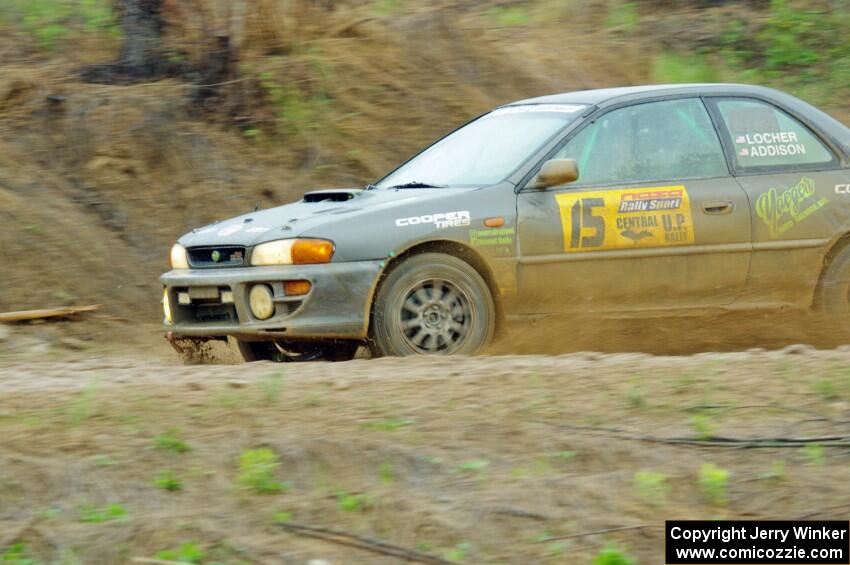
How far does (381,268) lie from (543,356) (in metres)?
0.97

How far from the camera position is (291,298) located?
254 inches

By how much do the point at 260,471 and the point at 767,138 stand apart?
421 centimetres

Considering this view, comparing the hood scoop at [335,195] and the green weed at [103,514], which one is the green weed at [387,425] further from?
the hood scoop at [335,195]

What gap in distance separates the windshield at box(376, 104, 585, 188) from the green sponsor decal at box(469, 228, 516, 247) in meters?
0.36

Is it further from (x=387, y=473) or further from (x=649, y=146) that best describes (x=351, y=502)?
(x=649, y=146)

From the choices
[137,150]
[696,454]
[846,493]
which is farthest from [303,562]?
[137,150]

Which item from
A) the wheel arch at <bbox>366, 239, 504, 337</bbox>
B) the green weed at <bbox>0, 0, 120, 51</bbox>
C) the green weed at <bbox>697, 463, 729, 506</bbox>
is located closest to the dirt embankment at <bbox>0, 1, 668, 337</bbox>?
the green weed at <bbox>0, 0, 120, 51</bbox>

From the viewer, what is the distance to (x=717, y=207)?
703 cm

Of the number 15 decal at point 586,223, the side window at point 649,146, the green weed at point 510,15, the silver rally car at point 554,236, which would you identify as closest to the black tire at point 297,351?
the silver rally car at point 554,236

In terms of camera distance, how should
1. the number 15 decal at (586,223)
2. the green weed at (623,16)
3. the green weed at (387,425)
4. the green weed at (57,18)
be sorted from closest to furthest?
the green weed at (387,425) → the number 15 decal at (586,223) → the green weed at (57,18) → the green weed at (623,16)

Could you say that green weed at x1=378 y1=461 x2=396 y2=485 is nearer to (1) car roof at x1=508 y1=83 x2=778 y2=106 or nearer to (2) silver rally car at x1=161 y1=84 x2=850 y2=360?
(2) silver rally car at x1=161 y1=84 x2=850 y2=360

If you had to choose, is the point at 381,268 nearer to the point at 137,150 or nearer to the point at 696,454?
the point at 696,454

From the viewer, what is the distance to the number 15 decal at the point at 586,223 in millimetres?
6840

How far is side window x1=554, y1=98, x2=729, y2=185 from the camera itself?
23.1 feet
